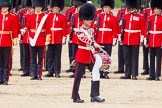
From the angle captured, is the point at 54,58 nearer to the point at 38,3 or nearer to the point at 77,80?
the point at 38,3

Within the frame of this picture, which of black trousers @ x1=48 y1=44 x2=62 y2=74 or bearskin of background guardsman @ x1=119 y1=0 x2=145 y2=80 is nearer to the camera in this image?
bearskin of background guardsman @ x1=119 y1=0 x2=145 y2=80

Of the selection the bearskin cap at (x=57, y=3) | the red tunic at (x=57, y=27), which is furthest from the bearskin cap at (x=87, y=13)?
the bearskin cap at (x=57, y=3)

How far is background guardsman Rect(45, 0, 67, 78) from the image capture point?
14594mm

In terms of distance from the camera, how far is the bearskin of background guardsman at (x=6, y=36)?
42.4ft

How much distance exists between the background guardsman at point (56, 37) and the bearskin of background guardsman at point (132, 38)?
1249 millimetres

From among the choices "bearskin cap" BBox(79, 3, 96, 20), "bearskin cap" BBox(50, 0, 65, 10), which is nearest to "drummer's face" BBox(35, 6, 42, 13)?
"bearskin cap" BBox(50, 0, 65, 10)

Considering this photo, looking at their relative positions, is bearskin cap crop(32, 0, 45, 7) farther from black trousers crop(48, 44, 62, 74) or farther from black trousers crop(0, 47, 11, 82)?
black trousers crop(0, 47, 11, 82)

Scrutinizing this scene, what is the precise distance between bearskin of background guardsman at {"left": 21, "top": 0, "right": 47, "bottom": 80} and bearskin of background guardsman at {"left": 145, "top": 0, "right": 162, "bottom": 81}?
2.10 meters

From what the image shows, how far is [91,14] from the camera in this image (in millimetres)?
10836

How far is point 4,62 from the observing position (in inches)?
512

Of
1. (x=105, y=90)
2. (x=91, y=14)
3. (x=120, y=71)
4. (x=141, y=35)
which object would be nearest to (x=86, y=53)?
(x=91, y=14)

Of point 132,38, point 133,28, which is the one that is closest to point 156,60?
point 132,38

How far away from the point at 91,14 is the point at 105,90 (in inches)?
74.2

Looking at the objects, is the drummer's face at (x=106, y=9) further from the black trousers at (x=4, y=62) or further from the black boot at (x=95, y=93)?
the black boot at (x=95, y=93)
